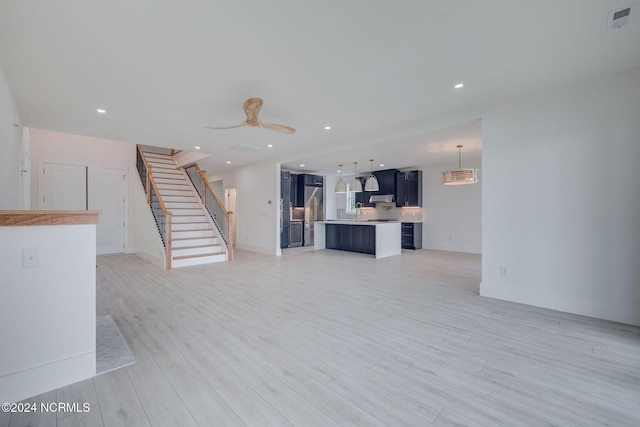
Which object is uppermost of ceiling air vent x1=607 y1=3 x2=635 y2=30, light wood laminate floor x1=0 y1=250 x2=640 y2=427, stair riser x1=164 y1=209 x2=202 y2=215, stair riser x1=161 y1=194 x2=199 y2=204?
ceiling air vent x1=607 y1=3 x2=635 y2=30

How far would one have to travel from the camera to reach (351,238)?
312 inches

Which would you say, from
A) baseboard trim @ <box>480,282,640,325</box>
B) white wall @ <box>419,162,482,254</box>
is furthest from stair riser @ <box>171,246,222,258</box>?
white wall @ <box>419,162,482,254</box>

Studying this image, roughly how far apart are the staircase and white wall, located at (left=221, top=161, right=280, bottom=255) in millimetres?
1358

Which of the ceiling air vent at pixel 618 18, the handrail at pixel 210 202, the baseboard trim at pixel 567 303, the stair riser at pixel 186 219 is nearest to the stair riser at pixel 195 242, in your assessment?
the handrail at pixel 210 202

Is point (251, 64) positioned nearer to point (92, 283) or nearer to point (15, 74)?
point (92, 283)

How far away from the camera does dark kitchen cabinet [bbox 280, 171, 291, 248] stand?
28.3 feet

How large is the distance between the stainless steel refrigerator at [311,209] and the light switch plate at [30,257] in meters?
7.64

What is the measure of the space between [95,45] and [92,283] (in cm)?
209

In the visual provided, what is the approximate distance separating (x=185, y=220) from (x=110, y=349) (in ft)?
17.2

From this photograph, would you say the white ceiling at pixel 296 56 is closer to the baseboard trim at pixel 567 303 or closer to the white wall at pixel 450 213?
the baseboard trim at pixel 567 303

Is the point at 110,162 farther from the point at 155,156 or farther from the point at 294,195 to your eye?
the point at 294,195

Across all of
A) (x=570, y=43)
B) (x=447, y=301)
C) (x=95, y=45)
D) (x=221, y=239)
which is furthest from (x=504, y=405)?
(x=221, y=239)

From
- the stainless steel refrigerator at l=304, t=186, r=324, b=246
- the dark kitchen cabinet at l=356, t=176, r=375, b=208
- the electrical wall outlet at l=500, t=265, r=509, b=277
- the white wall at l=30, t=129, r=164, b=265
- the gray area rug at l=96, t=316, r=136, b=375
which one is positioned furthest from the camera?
the dark kitchen cabinet at l=356, t=176, r=375, b=208

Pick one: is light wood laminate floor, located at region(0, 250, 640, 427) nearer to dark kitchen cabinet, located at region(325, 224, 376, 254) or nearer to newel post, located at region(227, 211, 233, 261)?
newel post, located at region(227, 211, 233, 261)
